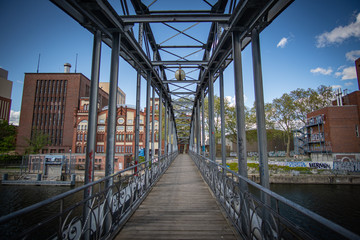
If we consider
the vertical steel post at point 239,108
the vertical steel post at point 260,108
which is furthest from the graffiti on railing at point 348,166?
the vertical steel post at point 260,108

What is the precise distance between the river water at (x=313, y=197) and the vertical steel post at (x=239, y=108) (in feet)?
41.5

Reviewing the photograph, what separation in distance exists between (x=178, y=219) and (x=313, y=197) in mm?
17497

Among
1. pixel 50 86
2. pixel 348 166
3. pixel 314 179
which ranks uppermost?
pixel 50 86

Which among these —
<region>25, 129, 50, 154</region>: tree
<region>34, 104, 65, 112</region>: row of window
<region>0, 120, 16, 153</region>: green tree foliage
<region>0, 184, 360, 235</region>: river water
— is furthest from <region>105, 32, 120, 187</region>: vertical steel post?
<region>34, 104, 65, 112</region>: row of window

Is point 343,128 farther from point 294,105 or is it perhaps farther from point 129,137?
point 129,137

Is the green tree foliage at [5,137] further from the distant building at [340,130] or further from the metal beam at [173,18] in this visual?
the distant building at [340,130]

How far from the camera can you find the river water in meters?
12.5

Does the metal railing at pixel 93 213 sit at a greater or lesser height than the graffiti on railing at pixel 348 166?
greater

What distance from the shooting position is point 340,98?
28625mm

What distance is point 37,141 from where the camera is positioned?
34031 mm

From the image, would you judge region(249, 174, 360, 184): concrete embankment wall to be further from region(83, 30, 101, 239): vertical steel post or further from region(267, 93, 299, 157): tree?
region(83, 30, 101, 239): vertical steel post

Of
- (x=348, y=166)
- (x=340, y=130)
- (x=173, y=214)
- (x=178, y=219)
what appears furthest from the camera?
(x=340, y=130)

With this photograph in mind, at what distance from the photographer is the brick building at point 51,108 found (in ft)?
122

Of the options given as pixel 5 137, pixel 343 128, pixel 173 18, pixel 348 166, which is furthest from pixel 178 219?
pixel 5 137
